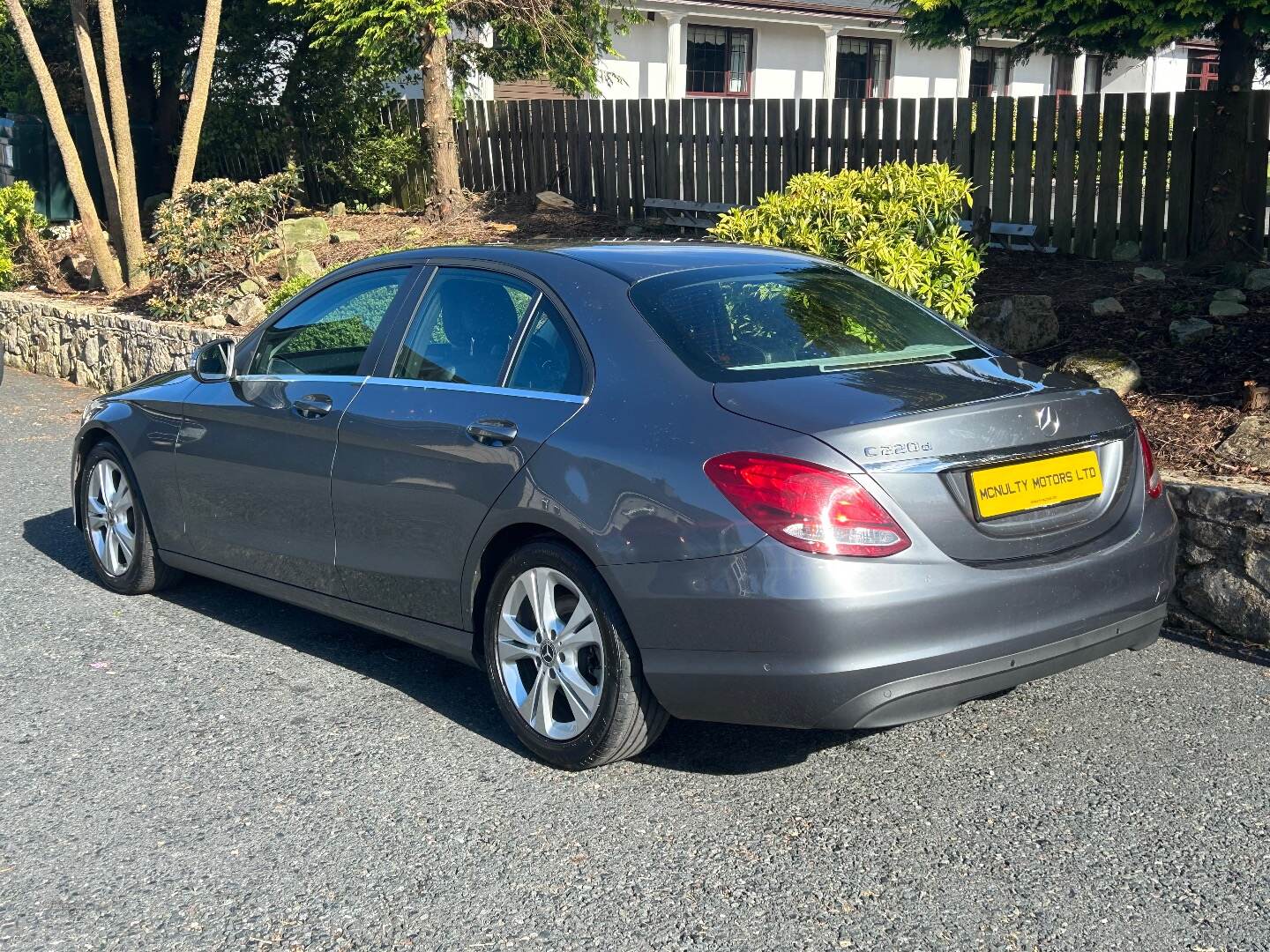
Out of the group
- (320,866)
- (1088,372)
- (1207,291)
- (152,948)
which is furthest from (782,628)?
(1207,291)

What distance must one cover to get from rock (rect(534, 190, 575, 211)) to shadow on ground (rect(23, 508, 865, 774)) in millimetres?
9880

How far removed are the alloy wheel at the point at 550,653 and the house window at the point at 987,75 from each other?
30729 millimetres

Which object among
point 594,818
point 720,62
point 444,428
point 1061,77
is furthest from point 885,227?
point 1061,77

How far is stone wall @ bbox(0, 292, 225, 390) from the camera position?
1231 cm

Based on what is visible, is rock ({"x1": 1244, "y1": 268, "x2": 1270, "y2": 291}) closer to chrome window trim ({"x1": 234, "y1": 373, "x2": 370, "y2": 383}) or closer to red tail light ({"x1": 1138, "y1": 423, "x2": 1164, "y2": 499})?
red tail light ({"x1": 1138, "y1": 423, "x2": 1164, "y2": 499})

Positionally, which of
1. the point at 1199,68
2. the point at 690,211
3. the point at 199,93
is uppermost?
the point at 1199,68

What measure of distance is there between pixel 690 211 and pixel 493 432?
11.2 m

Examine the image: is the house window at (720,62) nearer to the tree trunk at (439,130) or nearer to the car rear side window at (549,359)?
the tree trunk at (439,130)

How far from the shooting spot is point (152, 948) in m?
3.47

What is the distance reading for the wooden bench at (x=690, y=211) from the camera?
15070 mm

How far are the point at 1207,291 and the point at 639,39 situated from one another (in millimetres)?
18988

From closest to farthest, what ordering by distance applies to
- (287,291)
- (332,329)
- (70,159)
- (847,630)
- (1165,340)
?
(847,630) → (332,329) → (1165,340) → (287,291) → (70,159)

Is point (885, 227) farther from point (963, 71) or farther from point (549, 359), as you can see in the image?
point (963, 71)

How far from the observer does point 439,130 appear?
16.5 m
